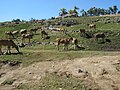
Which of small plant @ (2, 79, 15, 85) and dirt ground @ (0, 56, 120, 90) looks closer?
dirt ground @ (0, 56, 120, 90)

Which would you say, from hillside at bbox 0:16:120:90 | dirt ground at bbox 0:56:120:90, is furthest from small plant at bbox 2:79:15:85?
dirt ground at bbox 0:56:120:90

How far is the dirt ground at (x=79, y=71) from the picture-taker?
22703 millimetres

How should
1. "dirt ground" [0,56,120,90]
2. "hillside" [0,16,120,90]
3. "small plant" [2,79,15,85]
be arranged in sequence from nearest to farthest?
1. "hillside" [0,16,120,90]
2. "dirt ground" [0,56,120,90]
3. "small plant" [2,79,15,85]

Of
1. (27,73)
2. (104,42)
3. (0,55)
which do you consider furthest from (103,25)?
(27,73)

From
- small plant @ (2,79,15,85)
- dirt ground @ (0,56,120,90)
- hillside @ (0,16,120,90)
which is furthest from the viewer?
small plant @ (2,79,15,85)

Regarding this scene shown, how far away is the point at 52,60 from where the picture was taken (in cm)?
2911

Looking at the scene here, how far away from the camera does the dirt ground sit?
22.7 m

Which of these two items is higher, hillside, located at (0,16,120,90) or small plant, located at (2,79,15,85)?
hillside, located at (0,16,120,90)

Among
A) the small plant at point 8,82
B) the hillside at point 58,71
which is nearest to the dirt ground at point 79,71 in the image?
the hillside at point 58,71

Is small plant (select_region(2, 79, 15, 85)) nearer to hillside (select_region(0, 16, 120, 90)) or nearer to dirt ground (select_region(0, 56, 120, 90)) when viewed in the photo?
hillside (select_region(0, 16, 120, 90))

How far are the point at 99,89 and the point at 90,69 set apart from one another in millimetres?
3727

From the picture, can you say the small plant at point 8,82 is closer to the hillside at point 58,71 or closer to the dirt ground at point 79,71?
the hillside at point 58,71

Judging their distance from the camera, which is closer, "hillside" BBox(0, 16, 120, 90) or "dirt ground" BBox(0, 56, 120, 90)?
"hillside" BBox(0, 16, 120, 90)

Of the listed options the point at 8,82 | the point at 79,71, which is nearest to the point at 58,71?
the point at 79,71
